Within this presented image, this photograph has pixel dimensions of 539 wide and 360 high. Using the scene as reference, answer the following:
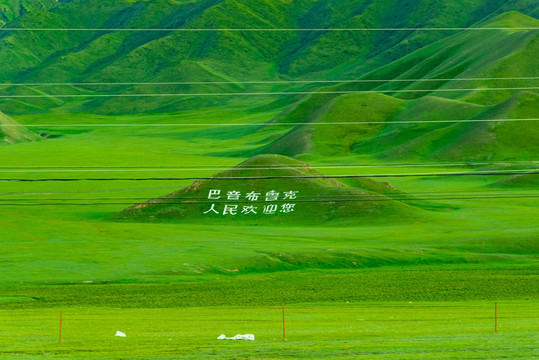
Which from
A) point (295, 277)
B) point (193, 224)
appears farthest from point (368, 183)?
point (295, 277)

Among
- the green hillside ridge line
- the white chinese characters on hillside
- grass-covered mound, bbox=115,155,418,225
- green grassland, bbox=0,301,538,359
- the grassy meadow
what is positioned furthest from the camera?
the green hillside ridge line

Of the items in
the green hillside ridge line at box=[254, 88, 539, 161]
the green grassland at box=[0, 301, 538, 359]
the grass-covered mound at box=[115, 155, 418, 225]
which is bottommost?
the green grassland at box=[0, 301, 538, 359]

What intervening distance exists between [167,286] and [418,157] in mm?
118480

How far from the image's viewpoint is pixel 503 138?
6289 inches

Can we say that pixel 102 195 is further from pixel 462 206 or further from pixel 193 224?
pixel 462 206

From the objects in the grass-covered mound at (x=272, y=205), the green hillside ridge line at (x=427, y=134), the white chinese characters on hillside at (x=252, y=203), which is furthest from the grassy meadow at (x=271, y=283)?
the green hillside ridge line at (x=427, y=134)

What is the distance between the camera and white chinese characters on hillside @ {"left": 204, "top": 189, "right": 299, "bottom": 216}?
9044cm

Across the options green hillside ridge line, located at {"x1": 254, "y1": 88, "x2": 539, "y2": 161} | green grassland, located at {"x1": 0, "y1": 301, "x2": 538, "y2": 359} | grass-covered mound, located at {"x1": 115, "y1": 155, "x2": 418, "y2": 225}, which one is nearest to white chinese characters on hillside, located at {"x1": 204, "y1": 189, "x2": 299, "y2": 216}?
grass-covered mound, located at {"x1": 115, "y1": 155, "x2": 418, "y2": 225}

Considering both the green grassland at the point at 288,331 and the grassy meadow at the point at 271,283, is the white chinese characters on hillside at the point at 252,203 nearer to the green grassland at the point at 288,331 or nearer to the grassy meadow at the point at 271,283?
the grassy meadow at the point at 271,283

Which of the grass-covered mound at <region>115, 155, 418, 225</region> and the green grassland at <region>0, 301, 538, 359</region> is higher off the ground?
the grass-covered mound at <region>115, 155, 418, 225</region>

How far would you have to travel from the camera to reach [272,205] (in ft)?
300

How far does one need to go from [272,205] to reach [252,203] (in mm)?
2540

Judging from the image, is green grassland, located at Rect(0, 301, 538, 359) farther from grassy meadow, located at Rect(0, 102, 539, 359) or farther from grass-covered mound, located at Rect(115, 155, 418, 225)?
grass-covered mound, located at Rect(115, 155, 418, 225)

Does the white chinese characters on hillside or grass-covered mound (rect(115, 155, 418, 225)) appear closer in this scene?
grass-covered mound (rect(115, 155, 418, 225))
